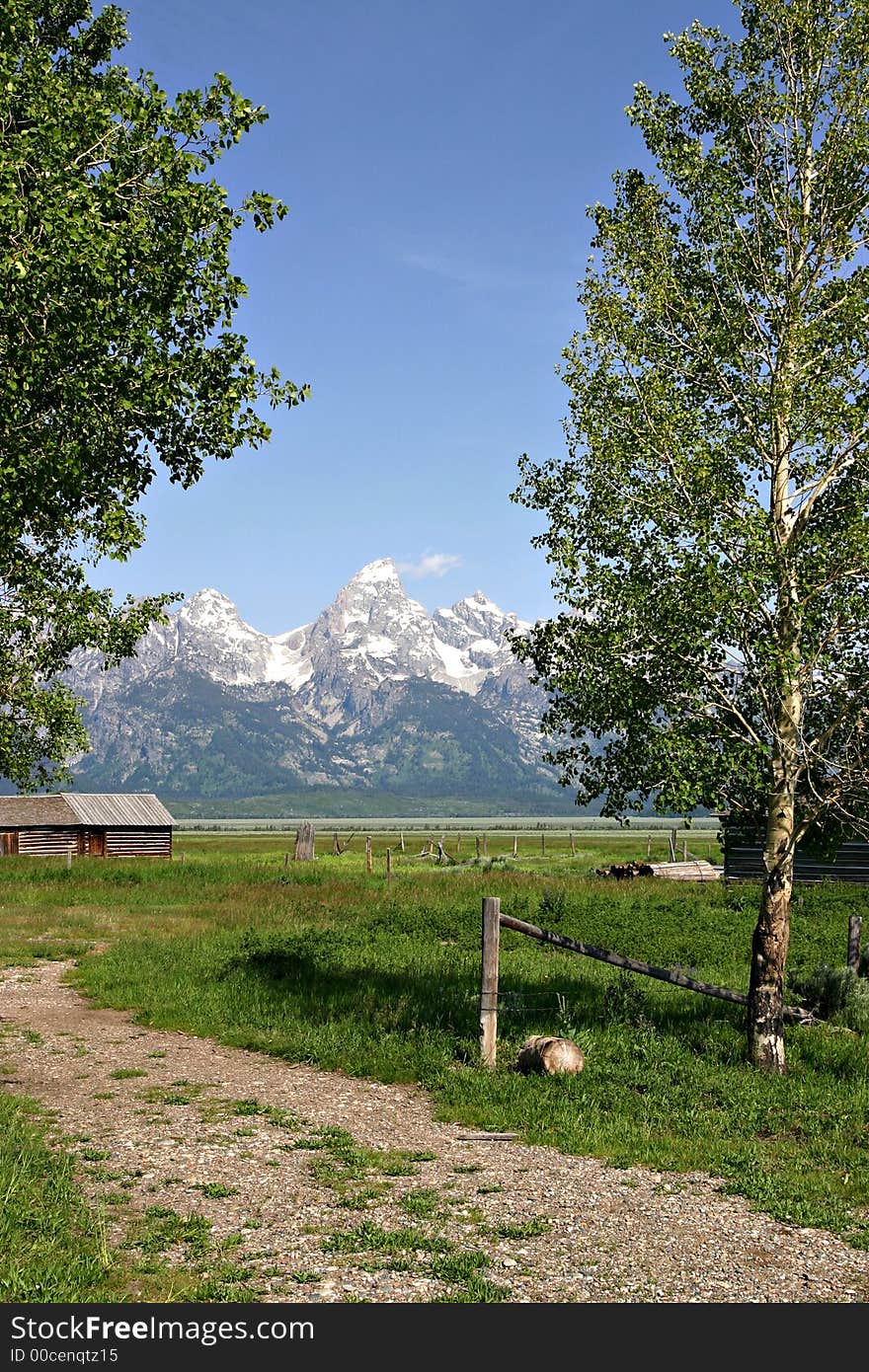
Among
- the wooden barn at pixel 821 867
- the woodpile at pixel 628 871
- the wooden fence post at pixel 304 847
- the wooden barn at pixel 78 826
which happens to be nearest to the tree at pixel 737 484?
the wooden barn at pixel 821 867

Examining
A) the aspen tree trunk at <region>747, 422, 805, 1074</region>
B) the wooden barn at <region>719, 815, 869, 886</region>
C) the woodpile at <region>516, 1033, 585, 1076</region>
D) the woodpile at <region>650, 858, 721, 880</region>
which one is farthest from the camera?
the woodpile at <region>650, 858, 721, 880</region>

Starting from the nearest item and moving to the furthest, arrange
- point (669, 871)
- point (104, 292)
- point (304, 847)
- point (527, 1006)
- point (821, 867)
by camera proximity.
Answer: point (104, 292) → point (527, 1006) → point (821, 867) → point (669, 871) → point (304, 847)

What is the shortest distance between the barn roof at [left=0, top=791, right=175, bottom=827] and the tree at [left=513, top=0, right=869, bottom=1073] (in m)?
75.7

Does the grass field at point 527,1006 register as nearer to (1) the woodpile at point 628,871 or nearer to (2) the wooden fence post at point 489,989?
(2) the wooden fence post at point 489,989

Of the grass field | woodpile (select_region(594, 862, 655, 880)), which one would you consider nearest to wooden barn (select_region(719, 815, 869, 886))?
woodpile (select_region(594, 862, 655, 880))

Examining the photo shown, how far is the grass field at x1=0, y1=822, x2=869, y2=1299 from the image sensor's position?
523 inches

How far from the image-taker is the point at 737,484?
18141 millimetres

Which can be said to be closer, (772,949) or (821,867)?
(772,949)

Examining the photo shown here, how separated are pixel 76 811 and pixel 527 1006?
241 ft

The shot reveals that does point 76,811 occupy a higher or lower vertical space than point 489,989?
lower

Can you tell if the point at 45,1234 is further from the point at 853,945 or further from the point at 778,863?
the point at 853,945

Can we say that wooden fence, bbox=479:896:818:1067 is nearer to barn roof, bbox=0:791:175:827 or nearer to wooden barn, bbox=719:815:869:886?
wooden barn, bbox=719:815:869:886

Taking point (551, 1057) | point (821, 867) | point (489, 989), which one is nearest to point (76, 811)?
point (821, 867)
